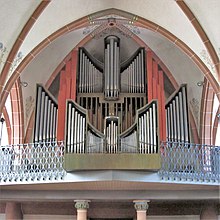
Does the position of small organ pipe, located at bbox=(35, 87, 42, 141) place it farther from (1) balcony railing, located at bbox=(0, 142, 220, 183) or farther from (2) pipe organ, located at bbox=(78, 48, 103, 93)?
(2) pipe organ, located at bbox=(78, 48, 103, 93)

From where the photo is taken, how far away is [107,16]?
43.9 ft

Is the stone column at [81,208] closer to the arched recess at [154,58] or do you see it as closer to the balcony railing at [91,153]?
the balcony railing at [91,153]

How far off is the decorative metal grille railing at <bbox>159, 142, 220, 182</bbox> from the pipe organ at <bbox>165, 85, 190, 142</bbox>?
3.58 ft

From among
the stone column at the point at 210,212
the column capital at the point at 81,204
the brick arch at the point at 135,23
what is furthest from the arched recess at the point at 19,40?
the stone column at the point at 210,212

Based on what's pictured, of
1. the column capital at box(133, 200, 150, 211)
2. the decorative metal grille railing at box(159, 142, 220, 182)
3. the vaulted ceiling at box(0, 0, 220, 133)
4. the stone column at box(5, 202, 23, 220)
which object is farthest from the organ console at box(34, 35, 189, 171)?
the stone column at box(5, 202, 23, 220)

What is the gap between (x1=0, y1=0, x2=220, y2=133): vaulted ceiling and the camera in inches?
429

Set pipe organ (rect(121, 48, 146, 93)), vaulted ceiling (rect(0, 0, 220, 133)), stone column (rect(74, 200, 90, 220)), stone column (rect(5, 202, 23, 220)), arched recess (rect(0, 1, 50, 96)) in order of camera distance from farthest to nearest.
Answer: pipe organ (rect(121, 48, 146, 93)) → stone column (rect(5, 202, 23, 220)) → stone column (rect(74, 200, 90, 220)) → arched recess (rect(0, 1, 50, 96)) → vaulted ceiling (rect(0, 0, 220, 133))

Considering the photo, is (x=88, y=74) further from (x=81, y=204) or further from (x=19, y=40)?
(x=81, y=204)

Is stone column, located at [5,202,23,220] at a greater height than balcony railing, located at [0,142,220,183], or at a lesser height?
lesser

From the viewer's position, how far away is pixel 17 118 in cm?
1429

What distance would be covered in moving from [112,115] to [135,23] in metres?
2.91

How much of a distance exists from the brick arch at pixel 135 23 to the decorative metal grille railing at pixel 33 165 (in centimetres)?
164

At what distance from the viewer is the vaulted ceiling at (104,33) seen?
10906 mm

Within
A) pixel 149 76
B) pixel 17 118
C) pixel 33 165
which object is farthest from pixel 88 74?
pixel 33 165
